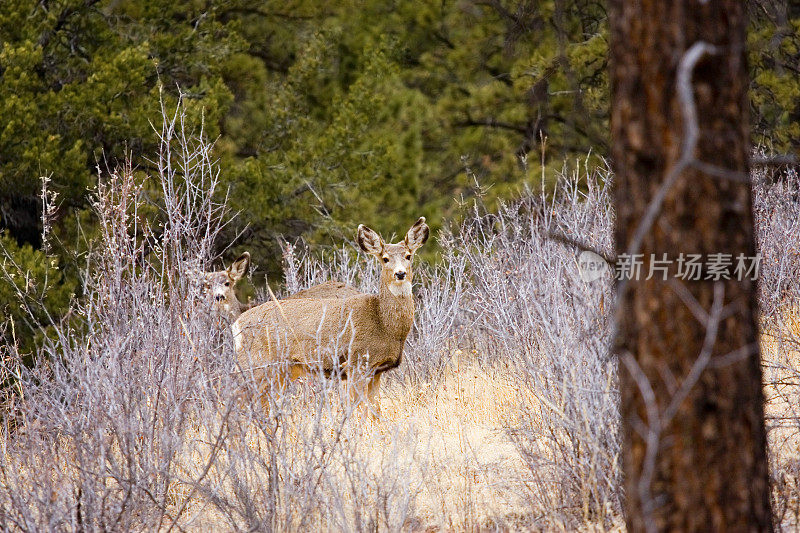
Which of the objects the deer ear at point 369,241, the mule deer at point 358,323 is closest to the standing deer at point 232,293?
the deer ear at point 369,241

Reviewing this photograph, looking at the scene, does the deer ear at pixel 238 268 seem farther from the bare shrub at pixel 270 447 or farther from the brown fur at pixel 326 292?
the bare shrub at pixel 270 447

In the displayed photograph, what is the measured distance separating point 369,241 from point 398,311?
85 centimetres

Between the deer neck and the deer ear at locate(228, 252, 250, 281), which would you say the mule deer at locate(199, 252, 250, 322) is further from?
the deer neck

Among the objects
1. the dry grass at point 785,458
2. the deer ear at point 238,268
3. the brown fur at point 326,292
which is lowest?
the dry grass at point 785,458

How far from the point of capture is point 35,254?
34.9 ft

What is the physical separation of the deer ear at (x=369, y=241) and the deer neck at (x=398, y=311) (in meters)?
0.58

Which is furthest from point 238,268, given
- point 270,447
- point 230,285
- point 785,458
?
point 785,458

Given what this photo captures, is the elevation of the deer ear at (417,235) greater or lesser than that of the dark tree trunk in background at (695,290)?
greater

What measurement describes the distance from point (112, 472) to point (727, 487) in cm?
289

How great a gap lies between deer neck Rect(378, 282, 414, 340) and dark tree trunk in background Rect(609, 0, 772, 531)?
188 inches

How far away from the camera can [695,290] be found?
2.88 metres

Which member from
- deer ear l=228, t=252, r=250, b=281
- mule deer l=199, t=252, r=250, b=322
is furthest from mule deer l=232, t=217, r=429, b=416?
deer ear l=228, t=252, r=250, b=281

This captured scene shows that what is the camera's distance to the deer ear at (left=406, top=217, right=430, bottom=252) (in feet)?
26.7

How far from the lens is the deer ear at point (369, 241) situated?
8.21 metres
